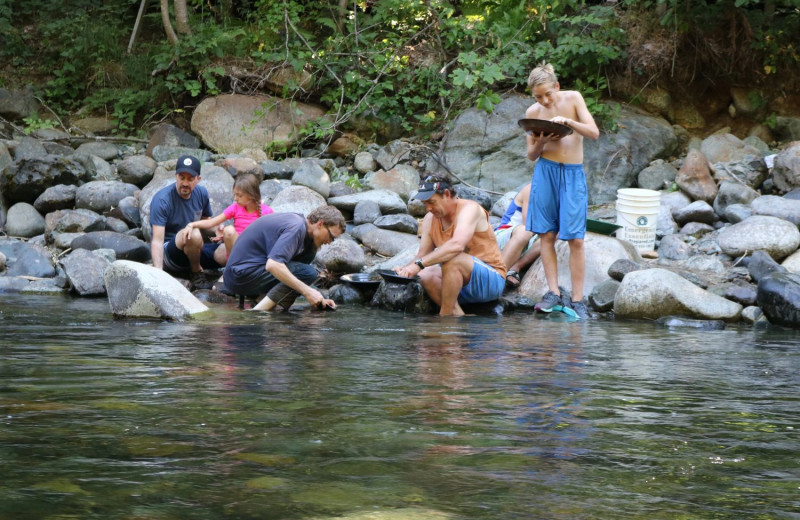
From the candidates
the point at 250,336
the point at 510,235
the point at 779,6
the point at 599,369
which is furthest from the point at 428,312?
the point at 779,6

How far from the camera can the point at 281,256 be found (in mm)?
7488

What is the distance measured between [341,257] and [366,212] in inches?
79.0

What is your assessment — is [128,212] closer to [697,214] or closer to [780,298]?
[697,214]

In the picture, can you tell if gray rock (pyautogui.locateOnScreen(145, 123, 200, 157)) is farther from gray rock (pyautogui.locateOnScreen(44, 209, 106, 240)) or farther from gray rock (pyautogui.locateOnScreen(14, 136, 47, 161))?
gray rock (pyautogui.locateOnScreen(44, 209, 106, 240))

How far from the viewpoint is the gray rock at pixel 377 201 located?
1162 cm

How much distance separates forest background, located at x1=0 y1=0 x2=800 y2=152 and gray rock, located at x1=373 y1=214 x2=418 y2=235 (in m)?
2.50

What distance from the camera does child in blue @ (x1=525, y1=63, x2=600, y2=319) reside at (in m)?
7.75

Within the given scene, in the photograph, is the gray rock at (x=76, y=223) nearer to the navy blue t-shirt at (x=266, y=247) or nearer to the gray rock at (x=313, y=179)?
the gray rock at (x=313, y=179)

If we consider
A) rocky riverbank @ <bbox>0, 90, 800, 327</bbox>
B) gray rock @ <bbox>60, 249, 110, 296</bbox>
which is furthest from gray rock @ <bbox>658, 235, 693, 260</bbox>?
gray rock @ <bbox>60, 249, 110, 296</bbox>

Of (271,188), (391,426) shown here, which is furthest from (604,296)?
(271,188)

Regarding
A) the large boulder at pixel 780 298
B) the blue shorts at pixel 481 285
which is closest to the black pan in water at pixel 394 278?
the blue shorts at pixel 481 285

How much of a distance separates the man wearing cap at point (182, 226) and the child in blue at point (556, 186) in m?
3.12

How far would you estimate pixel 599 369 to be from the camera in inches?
206

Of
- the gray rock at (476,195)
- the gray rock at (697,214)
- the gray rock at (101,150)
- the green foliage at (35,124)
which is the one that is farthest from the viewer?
the green foliage at (35,124)
